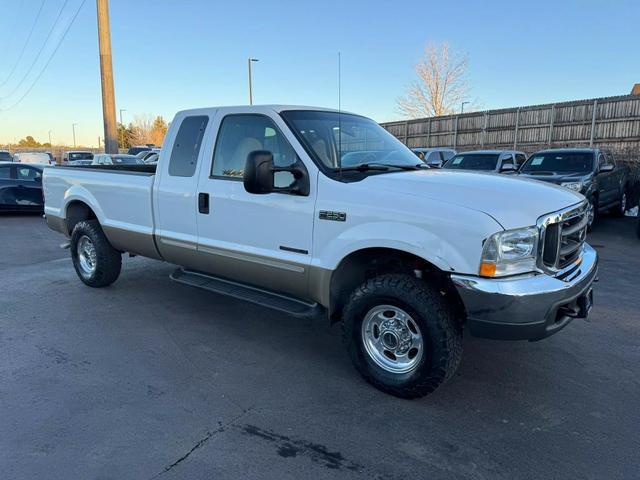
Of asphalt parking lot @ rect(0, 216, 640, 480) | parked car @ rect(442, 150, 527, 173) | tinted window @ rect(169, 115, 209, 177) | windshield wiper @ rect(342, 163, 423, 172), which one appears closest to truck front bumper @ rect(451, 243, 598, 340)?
asphalt parking lot @ rect(0, 216, 640, 480)

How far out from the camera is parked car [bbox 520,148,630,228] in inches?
391

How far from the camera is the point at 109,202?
5598mm

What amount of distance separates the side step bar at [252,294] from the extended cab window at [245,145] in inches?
38.4

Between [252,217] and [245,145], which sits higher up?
[245,145]

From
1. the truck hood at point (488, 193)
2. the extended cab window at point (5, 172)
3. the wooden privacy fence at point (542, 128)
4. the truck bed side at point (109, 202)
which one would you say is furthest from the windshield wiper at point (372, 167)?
the wooden privacy fence at point (542, 128)

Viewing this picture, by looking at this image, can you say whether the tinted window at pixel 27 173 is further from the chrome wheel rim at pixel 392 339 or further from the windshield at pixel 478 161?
the chrome wheel rim at pixel 392 339

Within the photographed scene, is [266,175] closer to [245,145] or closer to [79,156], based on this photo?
[245,145]

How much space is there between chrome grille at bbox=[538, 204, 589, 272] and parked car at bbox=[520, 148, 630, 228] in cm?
678

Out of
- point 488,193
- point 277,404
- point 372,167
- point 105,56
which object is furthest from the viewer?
point 105,56

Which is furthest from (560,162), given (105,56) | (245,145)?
(105,56)

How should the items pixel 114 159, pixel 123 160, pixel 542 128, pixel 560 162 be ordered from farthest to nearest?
pixel 542 128 < pixel 123 160 < pixel 114 159 < pixel 560 162

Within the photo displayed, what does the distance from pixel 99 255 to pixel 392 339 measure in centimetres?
401

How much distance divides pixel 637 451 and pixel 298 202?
8.83 feet

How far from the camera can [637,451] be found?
2.83 m
